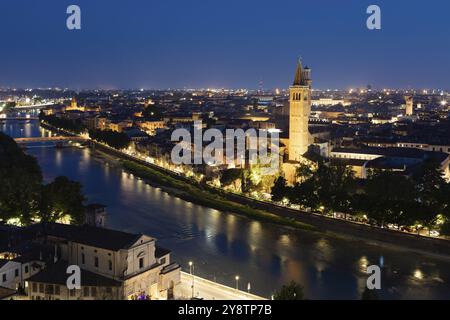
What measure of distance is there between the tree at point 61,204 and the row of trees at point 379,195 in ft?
12.1

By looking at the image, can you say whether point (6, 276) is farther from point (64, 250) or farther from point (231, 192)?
point (231, 192)

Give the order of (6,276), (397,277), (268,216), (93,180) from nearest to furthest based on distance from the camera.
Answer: (6,276) < (397,277) < (268,216) < (93,180)

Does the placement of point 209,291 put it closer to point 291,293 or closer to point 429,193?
point 291,293

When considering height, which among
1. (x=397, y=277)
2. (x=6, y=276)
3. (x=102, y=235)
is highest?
(x=102, y=235)

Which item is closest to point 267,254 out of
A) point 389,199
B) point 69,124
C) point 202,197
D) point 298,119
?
point 389,199

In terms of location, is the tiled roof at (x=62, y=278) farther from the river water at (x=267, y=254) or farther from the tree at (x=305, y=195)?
the tree at (x=305, y=195)

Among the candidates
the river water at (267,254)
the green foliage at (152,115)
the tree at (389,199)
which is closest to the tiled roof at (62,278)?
the river water at (267,254)

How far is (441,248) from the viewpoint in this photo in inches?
296

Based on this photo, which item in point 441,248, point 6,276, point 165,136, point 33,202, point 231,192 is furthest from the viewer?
point 165,136

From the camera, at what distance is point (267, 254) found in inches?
296

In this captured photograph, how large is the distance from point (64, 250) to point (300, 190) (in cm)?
479

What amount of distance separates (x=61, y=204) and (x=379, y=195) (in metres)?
5.18

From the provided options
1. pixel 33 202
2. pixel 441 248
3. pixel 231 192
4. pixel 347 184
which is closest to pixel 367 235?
pixel 441 248

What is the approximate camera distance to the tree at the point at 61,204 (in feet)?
26.3
